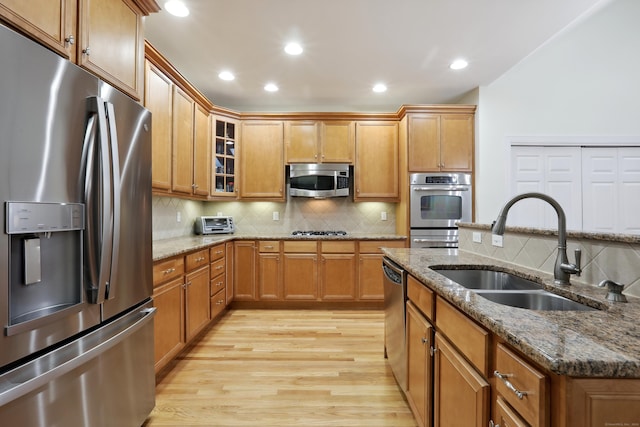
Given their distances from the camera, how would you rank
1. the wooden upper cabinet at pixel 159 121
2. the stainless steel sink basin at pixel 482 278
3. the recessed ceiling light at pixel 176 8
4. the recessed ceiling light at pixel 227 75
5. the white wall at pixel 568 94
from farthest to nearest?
the white wall at pixel 568 94 < the recessed ceiling light at pixel 227 75 < the wooden upper cabinet at pixel 159 121 < the recessed ceiling light at pixel 176 8 < the stainless steel sink basin at pixel 482 278

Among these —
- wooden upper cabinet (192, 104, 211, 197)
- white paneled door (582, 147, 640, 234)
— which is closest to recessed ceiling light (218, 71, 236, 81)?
wooden upper cabinet (192, 104, 211, 197)

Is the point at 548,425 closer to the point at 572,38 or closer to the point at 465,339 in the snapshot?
the point at 465,339

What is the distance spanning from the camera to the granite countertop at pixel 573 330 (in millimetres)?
602

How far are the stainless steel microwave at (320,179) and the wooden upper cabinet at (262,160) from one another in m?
0.22

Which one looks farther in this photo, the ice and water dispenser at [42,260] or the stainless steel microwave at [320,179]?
the stainless steel microwave at [320,179]

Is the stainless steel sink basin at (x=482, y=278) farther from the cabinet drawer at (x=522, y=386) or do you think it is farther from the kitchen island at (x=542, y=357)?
the cabinet drawer at (x=522, y=386)

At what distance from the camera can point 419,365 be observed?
4.94ft

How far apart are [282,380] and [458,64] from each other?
334 centimetres

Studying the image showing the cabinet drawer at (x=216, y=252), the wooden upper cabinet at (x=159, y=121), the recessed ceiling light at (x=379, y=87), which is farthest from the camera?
the recessed ceiling light at (x=379, y=87)

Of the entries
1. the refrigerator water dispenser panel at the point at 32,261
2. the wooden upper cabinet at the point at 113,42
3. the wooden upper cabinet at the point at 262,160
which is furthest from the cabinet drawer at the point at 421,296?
the wooden upper cabinet at the point at 262,160

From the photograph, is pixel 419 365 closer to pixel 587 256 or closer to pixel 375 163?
pixel 587 256

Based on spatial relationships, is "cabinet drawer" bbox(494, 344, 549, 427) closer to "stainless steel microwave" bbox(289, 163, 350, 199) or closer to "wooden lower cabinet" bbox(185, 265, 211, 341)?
"wooden lower cabinet" bbox(185, 265, 211, 341)

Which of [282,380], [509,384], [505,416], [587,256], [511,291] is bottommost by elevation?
[282,380]

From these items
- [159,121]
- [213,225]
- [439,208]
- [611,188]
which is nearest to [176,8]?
[159,121]
